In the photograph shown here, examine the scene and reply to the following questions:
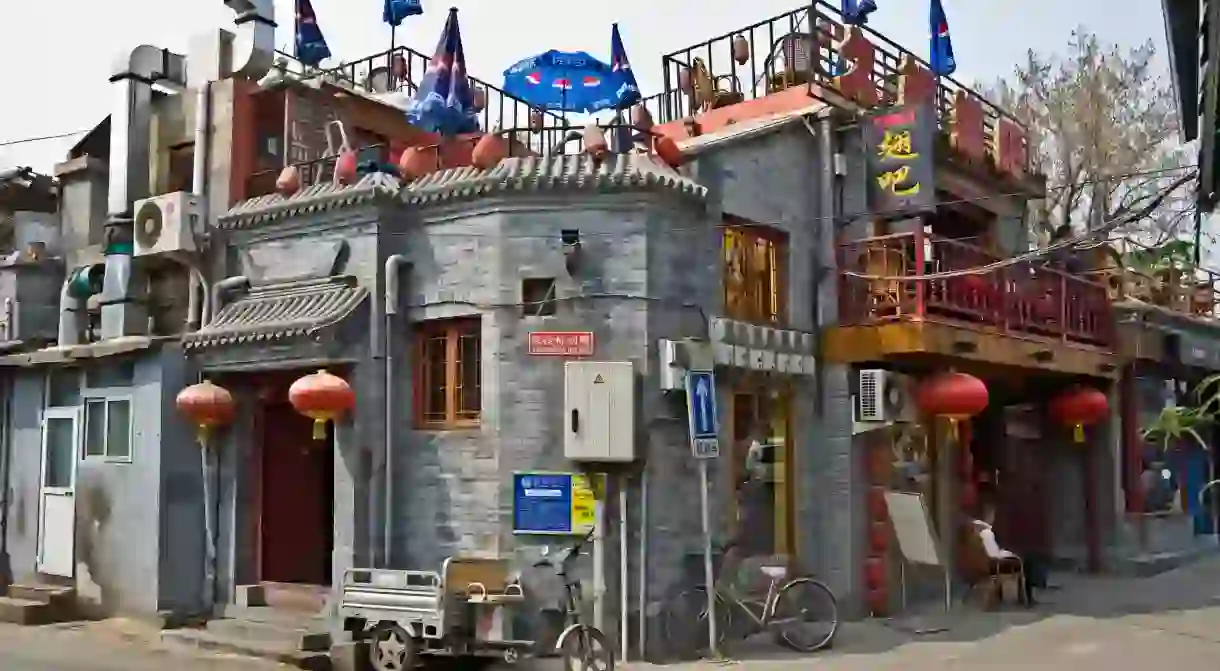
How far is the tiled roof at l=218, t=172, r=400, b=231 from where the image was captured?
13539mm

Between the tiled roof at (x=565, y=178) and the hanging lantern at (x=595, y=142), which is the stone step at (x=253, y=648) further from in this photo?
the hanging lantern at (x=595, y=142)

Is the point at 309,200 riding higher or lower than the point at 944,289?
higher

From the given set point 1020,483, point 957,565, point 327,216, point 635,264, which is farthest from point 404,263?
point 1020,483

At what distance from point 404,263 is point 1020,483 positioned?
12.5 m

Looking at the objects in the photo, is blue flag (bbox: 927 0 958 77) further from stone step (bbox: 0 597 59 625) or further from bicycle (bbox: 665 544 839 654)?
stone step (bbox: 0 597 59 625)

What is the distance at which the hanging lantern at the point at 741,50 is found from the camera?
17.8m

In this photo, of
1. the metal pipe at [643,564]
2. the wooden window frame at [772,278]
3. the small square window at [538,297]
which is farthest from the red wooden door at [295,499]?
the wooden window frame at [772,278]

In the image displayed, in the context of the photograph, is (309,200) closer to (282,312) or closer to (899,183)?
(282,312)

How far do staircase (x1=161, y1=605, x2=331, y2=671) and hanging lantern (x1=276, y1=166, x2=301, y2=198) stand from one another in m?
5.00

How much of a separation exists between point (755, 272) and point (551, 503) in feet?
13.3

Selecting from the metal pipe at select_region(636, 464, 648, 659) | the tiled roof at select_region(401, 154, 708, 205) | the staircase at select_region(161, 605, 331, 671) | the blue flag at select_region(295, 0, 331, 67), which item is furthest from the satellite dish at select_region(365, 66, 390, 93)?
the metal pipe at select_region(636, 464, 648, 659)

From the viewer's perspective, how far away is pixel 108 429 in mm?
15562

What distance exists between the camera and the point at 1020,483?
Result: 68.6 feet

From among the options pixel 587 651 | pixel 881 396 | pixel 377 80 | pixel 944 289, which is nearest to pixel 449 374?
pixel 587 651
